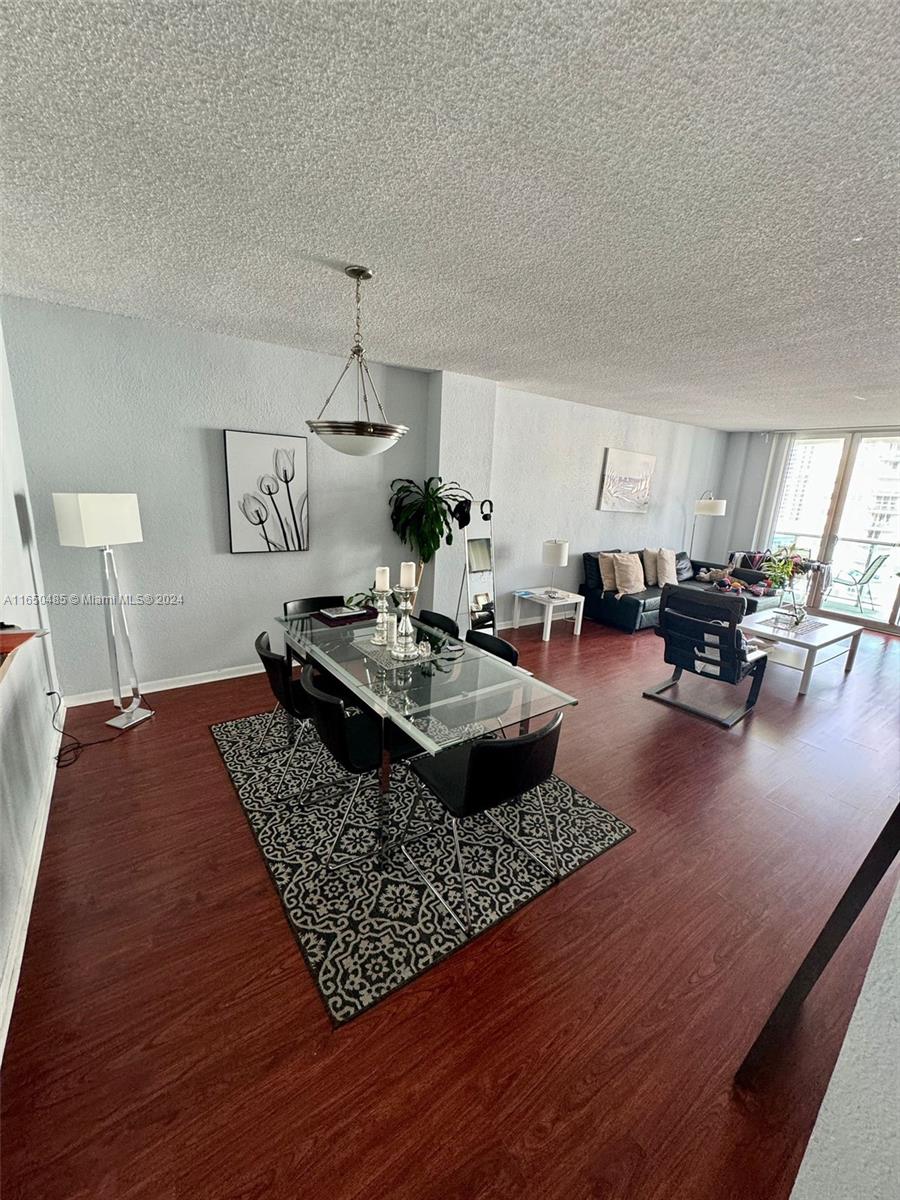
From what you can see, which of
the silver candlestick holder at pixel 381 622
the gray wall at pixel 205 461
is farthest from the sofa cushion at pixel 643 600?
the silver candlestick holder at pixel 381 622

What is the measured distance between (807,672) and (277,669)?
4.33 metres

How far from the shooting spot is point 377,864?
6.78 feet

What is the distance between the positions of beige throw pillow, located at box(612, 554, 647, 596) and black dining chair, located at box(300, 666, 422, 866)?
4121 mm

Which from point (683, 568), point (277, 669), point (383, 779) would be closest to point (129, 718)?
point (277, 669)

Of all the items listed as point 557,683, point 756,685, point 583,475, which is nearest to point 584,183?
point 557,683

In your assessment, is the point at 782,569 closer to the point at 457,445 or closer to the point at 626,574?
the point at 626,574

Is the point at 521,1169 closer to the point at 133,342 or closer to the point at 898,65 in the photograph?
the point at 898,65

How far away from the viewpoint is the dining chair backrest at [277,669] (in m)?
2.39

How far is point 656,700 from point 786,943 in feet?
6.93

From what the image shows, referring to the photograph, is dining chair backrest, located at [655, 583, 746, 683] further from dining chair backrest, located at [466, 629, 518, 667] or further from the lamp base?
the lamp base

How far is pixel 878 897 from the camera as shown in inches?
82.5

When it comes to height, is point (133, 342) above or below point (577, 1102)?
above

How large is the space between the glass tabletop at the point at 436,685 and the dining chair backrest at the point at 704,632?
171cm

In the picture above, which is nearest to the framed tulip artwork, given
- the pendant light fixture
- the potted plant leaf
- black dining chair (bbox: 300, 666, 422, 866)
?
the potted plant leaf
